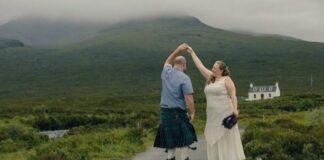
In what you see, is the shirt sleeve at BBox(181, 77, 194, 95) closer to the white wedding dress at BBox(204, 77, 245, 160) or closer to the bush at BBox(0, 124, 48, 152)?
the white wedding dress at BBox(204, 77, 245, 160)

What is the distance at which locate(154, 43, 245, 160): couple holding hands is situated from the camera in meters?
11.9

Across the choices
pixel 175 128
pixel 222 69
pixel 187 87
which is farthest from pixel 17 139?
pixel 222 69

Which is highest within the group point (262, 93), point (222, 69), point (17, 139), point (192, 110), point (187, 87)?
point (222, 69)

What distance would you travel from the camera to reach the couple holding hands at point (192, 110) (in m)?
11.9

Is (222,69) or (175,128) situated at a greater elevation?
(222,69)

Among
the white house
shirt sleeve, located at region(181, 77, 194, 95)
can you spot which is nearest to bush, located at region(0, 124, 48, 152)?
shirt sleeve, located at region(181, 77, 194, 95)

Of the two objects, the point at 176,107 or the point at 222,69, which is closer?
the point at 222,69

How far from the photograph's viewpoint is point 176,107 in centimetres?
1240

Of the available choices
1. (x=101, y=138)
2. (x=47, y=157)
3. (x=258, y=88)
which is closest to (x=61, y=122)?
(x=101, y=138)

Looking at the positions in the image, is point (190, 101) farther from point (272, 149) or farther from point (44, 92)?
point (44, 92)

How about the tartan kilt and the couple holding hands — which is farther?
the tartan kilt

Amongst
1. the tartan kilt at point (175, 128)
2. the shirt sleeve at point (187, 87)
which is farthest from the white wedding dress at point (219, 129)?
the tartan kilt at point (175, 128)

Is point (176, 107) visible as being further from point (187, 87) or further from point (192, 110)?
point (187, 87)

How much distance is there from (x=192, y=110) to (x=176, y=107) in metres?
0.33
